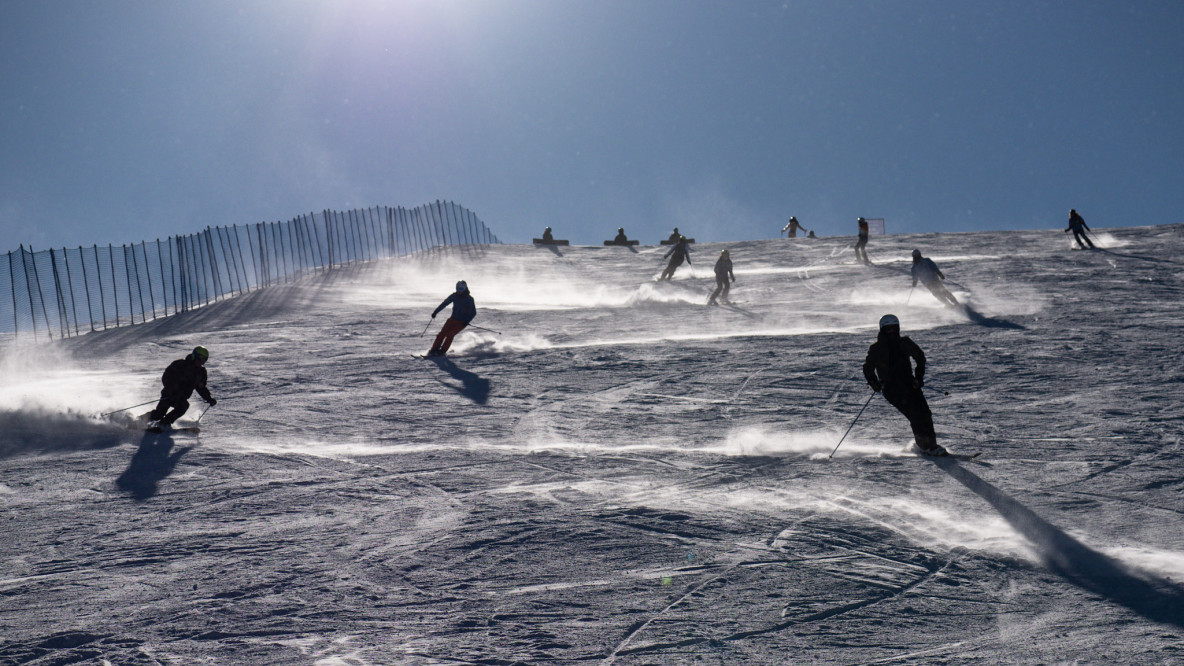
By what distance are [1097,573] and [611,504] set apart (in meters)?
4.04

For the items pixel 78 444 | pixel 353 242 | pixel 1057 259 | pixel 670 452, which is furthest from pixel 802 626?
pixel 353 242

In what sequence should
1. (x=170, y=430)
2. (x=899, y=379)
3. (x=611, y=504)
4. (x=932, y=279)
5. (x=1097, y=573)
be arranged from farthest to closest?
(x=932, y=279), (x=170, y=430), (x=899, y=379), (x=611, y=504), (x=1097, y=573)

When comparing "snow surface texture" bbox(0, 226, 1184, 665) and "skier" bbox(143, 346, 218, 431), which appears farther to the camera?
"skier" bbox(143, 346, 218, 431)

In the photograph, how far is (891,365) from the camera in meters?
10.9

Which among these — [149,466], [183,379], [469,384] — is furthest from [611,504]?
[469,384]

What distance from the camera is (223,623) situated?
704 cm

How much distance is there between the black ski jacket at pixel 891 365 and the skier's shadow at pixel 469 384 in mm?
6249

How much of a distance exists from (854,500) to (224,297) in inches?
1094

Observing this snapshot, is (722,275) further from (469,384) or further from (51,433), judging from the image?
(51,433)

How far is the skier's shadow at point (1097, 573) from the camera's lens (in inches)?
268

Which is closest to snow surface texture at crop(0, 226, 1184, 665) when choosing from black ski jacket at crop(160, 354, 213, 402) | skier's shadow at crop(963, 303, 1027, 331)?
skier's shadow at crop(963, 303, 1027, 331)

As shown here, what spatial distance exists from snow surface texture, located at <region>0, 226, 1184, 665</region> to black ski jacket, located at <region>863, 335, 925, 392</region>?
81 cm

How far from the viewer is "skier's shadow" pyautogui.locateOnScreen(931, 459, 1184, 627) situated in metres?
6.82

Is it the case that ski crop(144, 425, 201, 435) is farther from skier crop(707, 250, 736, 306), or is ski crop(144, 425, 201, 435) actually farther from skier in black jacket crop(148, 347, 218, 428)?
skier crop(707, 250, 736, 306)
